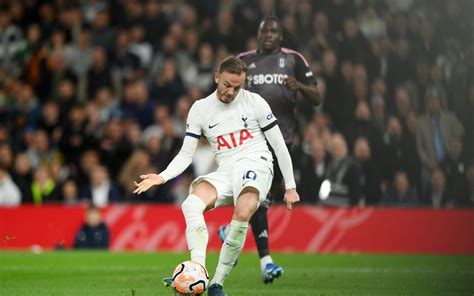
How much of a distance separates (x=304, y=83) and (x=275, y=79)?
343 mm

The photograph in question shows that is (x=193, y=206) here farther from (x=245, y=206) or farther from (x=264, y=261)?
(x=264, y=261)

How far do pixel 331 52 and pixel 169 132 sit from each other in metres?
3.39

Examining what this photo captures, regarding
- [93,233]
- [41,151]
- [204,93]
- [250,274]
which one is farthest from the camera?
[204,93]

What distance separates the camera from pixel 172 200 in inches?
673

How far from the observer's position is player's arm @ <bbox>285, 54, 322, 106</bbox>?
10609mm

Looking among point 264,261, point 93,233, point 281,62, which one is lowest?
point 93,233

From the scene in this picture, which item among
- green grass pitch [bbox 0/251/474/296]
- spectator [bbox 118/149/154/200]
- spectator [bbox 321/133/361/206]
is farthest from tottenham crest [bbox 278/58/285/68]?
spectator [bbox 118/149/154/200]

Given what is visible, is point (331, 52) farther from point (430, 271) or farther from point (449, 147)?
point (430, 271)

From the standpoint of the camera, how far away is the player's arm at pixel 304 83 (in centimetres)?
1061

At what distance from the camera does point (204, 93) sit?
18.2 meters

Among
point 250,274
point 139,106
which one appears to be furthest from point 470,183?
point 250,274

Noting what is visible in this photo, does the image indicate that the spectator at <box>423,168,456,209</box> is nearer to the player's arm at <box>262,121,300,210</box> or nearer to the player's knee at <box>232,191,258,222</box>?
the player's arm at <box>262,121,300,210</box>

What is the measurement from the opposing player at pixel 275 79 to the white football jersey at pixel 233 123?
201 centimetres

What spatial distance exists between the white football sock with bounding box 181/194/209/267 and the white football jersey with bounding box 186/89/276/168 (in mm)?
577
